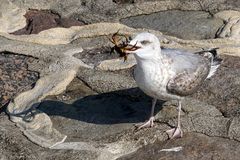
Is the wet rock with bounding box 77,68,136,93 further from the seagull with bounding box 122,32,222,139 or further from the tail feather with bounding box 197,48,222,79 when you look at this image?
the tail feather with bounding box 197,48,222,79

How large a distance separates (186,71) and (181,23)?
5.81ft

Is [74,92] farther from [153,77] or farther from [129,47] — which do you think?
[129,47]

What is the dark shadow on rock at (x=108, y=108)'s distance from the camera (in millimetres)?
5832

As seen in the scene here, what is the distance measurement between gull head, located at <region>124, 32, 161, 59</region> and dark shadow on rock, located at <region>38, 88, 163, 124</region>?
70 centimetres

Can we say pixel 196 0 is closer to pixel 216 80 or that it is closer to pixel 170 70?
pixel 216 80

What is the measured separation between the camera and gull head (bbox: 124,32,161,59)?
521cm

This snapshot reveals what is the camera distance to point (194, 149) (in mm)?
5195

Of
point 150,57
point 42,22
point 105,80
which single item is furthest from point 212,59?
point 42,22

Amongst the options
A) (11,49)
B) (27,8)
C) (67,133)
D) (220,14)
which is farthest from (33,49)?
(220,14)

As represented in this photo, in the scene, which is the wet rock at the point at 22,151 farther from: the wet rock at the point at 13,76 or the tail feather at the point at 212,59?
the tail feather at the point at 212,59

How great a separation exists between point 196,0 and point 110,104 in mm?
2137

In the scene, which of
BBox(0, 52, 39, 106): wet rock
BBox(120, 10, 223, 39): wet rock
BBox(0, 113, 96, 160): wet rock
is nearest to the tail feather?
BBox(120, 10, 223, 39): wet rock

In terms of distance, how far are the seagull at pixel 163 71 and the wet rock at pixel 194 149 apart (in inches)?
3.5

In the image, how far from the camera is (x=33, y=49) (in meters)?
6.88
